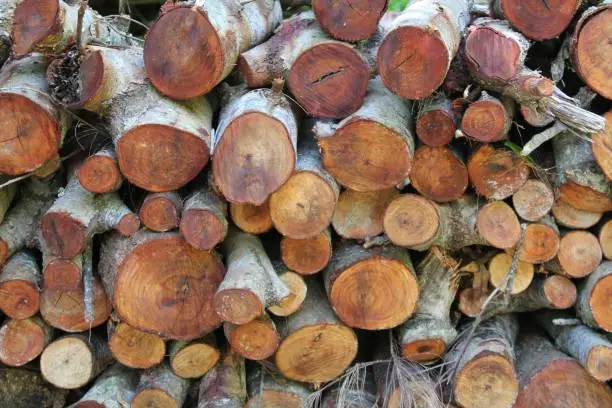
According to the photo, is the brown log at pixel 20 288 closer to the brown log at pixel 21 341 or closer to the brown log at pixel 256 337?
the brown log at pixel 21 341

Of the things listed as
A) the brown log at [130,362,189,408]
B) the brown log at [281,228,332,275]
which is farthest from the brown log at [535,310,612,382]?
the brown log at [130,362,189,408]

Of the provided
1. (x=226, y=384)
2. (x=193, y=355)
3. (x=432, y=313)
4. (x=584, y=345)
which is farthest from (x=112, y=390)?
(x=584, y=345)

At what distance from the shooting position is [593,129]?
2.40m

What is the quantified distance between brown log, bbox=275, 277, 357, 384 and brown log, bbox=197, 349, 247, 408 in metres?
0.21

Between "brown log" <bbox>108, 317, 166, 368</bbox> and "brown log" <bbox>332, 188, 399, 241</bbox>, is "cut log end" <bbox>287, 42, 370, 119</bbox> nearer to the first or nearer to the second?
"brown log" <bbox>332, 188, 399, 241</bbox>

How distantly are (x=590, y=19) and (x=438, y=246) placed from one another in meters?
1.12

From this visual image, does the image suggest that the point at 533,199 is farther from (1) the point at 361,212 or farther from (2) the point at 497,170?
(1) the point at 361,212

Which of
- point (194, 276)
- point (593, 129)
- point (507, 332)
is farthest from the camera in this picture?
point (507, 332)

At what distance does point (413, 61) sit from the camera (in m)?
2.36

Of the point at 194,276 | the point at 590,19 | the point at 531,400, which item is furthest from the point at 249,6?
the point at 531,400

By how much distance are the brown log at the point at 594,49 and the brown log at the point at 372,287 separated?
1.04m

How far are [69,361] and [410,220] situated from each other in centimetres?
167

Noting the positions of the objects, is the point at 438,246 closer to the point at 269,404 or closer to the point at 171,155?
the point at 269,404

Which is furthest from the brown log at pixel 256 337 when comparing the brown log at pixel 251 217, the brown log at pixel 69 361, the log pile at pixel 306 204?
the brown log at pixel 69 361
